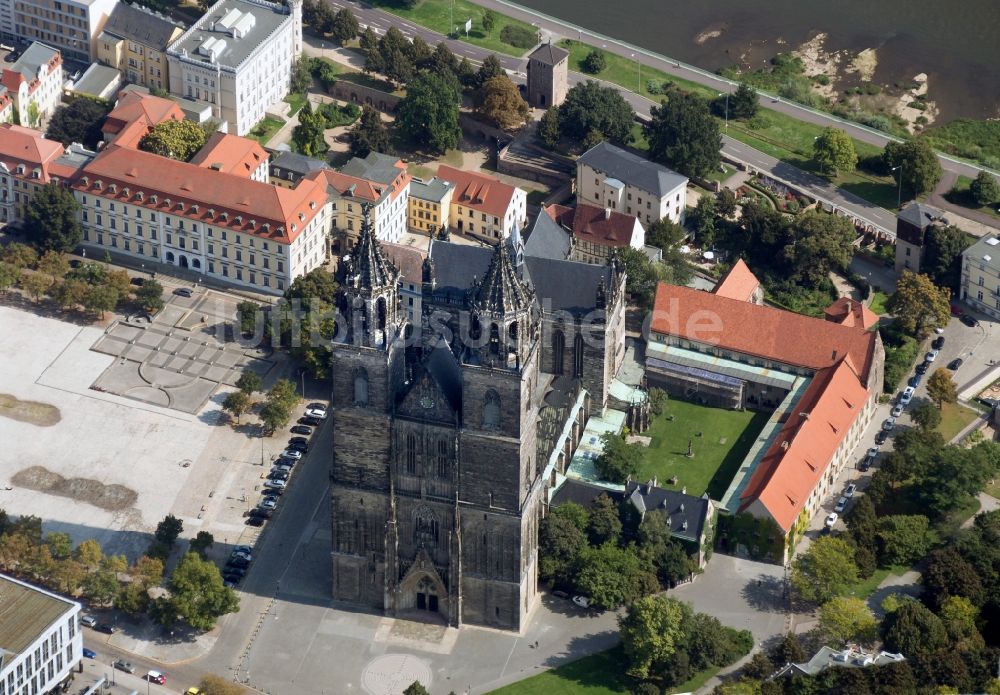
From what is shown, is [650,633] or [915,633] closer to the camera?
[915,633]

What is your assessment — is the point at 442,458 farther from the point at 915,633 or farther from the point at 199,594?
the point at 915,633

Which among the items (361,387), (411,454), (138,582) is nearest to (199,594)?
(138,582)

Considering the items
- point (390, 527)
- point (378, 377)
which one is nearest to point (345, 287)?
point (378, 377)

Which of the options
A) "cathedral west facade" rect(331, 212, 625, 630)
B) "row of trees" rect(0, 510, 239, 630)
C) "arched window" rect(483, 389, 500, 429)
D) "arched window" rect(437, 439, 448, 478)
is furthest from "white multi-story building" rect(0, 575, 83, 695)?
"arched window" rect(483, 389, 500, 429)

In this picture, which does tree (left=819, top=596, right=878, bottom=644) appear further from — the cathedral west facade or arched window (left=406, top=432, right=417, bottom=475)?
arched window (left=406, top=432, right=417, bottom=475)

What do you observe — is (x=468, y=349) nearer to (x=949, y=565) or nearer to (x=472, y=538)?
(x=472, y=538)
